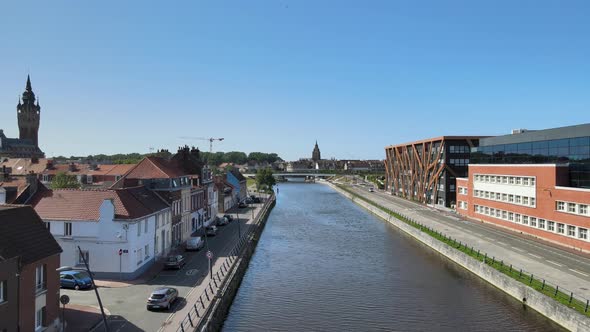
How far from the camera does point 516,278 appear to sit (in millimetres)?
31969

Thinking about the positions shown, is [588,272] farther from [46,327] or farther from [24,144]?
[24,144]

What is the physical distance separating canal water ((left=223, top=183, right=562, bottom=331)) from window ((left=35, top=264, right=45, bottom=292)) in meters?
10.1

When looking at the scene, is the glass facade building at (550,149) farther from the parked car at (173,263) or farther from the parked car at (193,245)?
the parked car at (173,263)

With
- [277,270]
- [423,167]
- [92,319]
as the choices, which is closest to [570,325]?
[277,270]

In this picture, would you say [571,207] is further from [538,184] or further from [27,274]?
[27,274]

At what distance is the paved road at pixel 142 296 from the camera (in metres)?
23.7

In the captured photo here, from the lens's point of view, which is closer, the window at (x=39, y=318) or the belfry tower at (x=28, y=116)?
the window at (x=39, y=318)

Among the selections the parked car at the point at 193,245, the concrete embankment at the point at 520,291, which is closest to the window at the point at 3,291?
the parked car at the point at 193,245

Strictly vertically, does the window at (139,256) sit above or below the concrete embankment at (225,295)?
above

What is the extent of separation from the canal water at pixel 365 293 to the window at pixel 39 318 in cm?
962

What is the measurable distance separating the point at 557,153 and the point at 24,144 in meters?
179

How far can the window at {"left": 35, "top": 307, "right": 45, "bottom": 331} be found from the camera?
21.5 m

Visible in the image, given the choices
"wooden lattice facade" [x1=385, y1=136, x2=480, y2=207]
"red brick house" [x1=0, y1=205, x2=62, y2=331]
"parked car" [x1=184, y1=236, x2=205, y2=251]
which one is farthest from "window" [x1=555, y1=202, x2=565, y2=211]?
"red brick house" [x1=0, y1=205, x2=62, y2=331]

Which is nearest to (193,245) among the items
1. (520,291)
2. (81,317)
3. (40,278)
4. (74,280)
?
(74,280)
